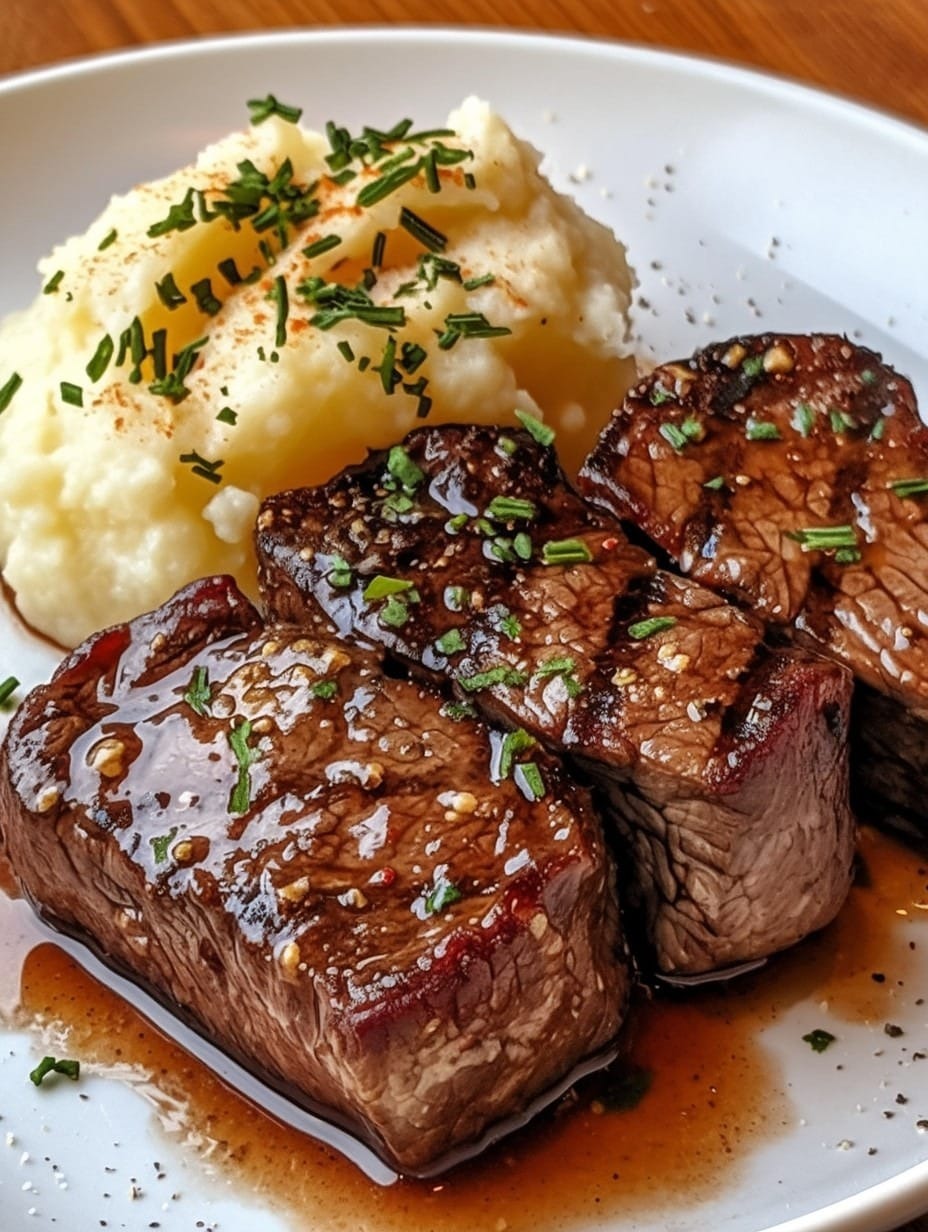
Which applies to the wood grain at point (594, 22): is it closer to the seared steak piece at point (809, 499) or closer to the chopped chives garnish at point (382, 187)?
the chopped chives garnish at point (382, 187)

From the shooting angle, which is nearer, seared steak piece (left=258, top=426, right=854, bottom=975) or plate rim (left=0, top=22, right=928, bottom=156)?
seared steak piece (left=258, top=426, right=854, bottom=975)

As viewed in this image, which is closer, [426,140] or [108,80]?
[426,140]

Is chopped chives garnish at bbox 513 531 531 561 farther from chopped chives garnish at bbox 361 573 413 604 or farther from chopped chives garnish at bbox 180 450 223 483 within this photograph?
chopped chives garnish at bbox 180 450 223 483

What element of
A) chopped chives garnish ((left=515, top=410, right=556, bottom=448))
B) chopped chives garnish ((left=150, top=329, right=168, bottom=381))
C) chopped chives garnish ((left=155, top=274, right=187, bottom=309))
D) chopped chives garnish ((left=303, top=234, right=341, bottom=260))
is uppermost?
chopped chives garnish ((left=303, top=234, right=341, bottom=260))

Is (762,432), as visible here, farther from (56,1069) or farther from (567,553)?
(56,1069)

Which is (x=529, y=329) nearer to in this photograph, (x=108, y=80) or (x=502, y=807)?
(x=502, y=807)

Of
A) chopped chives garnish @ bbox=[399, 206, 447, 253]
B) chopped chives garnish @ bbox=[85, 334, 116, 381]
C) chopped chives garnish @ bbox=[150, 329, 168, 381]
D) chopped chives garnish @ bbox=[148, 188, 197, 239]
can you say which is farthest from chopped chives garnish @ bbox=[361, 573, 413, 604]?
chopped chives garnish @ bbox=[148, 188, 197, 239]

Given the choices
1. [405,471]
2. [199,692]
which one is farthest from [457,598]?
[199,692]

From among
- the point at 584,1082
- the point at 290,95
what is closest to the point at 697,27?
the point at 290,95
